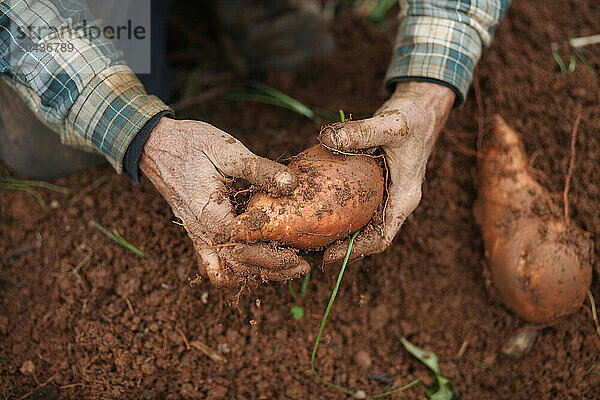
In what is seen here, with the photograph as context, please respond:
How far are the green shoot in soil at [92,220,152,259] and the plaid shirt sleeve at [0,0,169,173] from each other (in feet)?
1.23

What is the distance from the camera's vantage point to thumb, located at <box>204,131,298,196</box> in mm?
1251

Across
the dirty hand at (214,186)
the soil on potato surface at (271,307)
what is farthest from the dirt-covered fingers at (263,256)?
the soil on potato surface at (271,307)

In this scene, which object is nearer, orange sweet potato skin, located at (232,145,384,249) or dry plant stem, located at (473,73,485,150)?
orange sweet potato skin, located at (232,145,384,249)

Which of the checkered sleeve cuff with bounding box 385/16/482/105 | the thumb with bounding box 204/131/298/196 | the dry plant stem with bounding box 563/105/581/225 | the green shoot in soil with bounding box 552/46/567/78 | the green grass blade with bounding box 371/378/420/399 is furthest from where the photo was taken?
the green shoot in soil with bounding box 552/46/567/78

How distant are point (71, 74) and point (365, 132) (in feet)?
2.71

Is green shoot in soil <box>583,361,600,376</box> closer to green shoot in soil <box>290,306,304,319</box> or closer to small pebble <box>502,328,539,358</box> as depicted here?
small pebble <box>502,328,539,358</box>

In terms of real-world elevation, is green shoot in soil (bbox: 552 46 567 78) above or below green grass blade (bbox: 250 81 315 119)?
above

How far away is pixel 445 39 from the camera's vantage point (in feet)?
5.02

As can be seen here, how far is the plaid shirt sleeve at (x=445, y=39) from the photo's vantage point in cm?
152

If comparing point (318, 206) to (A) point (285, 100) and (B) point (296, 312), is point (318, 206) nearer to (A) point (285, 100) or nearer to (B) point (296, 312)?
(B) point (296, 312)

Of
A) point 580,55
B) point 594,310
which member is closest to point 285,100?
point 580,55

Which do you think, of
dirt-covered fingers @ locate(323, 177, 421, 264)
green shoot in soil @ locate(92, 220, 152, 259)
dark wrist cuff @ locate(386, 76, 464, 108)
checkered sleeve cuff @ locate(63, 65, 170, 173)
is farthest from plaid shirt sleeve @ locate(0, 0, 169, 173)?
dark wrist cuff @ locate(386, 76, 464, 108)

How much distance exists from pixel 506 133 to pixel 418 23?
56 centimetres

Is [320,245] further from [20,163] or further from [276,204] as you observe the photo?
[20,163]
